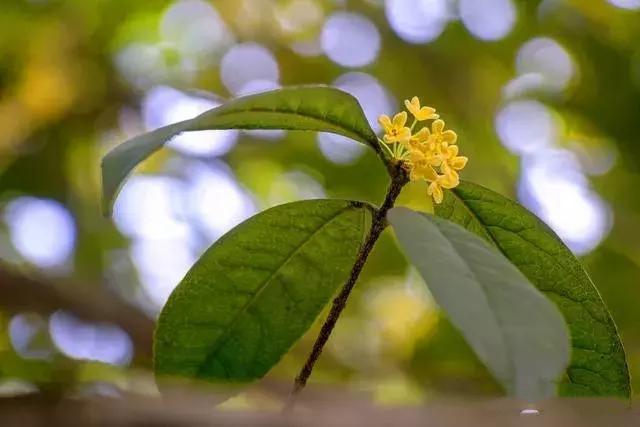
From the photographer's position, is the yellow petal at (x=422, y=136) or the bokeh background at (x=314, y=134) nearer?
the yellow petal at (x=422, y=136)

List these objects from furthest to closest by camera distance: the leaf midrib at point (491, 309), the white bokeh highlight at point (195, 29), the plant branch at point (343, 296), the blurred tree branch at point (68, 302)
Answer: the white bokeh highlight at point (195, 29)
the blurred tree branch at point (68, 302)
the plant branch at point (343, 296)
the leaf midrib at point (491, 309)

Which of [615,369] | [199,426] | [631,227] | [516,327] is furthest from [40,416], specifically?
[631,227]

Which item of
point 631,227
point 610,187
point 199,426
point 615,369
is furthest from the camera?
point 610,187

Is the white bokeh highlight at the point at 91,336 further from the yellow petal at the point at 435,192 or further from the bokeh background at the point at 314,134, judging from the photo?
the yellow petal at the point at 435,192

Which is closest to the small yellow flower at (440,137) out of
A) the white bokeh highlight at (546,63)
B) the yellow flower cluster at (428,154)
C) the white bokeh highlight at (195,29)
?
the yellow flower cluster at (428,154)

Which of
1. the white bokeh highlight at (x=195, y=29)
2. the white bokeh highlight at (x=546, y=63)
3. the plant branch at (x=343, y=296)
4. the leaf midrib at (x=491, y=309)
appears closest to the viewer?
the leaf midrib at (x=491, y=309)

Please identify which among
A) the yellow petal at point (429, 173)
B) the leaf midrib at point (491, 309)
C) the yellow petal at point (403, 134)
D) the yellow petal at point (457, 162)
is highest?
the yellow petal at point (403, 134)

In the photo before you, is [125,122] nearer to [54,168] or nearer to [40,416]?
[54,168]
